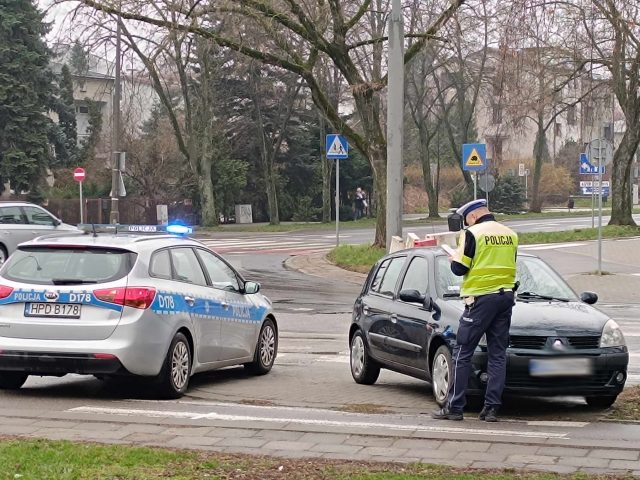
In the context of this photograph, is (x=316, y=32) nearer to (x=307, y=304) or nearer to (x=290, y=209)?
(x=307, y=304)

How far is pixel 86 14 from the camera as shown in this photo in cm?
2672

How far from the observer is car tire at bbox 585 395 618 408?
368 inches

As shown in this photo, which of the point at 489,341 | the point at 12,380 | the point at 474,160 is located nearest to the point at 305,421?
the point at 489,341

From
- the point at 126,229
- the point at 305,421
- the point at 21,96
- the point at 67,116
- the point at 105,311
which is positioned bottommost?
the point at 305,421

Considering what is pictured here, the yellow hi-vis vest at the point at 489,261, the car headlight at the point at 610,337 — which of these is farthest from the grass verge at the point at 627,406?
the yellow hi-vis vest at the point at 489,261

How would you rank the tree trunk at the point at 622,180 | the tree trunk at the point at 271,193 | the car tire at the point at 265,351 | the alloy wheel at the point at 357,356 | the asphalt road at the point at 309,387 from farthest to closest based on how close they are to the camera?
the tree trunk at the point at 271,193
the tree trunk at the point at 622,180
the car tire at the point at 265,351
the alloy wheel at the point at 357,356
the asphalt road at the point at 309,387

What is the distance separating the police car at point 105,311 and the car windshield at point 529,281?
2285 millimetres

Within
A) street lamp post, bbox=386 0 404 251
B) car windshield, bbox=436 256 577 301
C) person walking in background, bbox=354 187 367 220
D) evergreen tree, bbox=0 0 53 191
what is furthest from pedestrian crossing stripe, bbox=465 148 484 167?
person walking in background, bbox=354 187 367 220

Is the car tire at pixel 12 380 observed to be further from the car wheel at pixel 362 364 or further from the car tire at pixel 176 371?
the car wheel at pixel 362 364

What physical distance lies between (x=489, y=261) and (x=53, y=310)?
378 cm

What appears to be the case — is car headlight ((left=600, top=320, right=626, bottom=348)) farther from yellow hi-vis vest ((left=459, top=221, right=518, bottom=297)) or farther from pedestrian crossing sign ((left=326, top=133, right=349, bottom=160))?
pedestrian crossing sign ((left=326, top=133, right=349, bottom=160))

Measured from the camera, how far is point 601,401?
372 inches

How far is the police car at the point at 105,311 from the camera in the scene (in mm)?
9484

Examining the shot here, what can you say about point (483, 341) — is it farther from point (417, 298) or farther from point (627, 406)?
point (627, 406)
